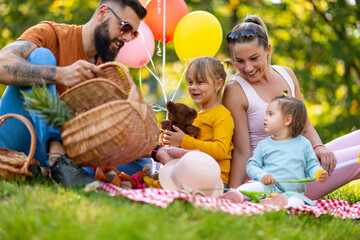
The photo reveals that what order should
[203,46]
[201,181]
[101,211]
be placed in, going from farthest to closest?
[203,46]
[201,181]
[101,211]

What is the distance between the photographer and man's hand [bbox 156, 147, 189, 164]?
3117mm

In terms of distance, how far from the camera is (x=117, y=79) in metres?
3.03

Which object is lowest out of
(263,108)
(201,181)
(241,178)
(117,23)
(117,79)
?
(241,178)

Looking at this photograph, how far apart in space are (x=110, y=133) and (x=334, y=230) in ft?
4.73

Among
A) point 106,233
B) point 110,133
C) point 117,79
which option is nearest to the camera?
point 106,233

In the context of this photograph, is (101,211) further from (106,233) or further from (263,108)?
(263,108)

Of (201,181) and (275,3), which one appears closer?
(201,181)

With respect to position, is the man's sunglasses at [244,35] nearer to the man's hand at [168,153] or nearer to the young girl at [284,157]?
the young girl at [284,157]

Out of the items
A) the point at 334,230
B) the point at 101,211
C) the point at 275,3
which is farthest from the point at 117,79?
the point at 275,3

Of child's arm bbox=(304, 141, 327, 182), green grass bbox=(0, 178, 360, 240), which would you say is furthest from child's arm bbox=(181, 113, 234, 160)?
green grass bbox=(0, 178, 360, 240)

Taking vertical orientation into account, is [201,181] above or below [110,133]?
below

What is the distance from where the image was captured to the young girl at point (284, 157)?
3.08 meters

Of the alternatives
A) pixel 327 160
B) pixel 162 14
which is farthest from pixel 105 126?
pixel 162 14

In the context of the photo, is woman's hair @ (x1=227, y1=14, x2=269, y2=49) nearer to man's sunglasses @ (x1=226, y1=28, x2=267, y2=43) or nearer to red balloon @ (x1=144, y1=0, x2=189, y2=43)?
man's sunglasses @ (x1=226, y1=28, x2=267, y2=43)
